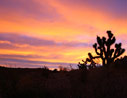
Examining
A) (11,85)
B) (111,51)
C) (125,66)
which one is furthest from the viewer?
(111,51)

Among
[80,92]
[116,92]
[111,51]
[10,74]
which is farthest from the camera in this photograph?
[111,51]

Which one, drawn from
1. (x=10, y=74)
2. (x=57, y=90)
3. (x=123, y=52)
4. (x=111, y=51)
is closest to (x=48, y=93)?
(x=57, y=90)

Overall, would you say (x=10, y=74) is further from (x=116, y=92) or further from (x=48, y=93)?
(x=116, y=92)

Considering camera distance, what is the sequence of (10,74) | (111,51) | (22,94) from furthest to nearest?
1. (111,51)
2. (10,74)
3. (22,94)

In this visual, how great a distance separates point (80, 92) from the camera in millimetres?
7246

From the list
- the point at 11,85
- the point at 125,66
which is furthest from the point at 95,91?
the point at 125,66

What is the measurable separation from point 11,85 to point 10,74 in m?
1.78

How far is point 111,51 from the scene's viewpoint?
1898cm

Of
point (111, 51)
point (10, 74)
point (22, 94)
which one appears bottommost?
point (22, 94)

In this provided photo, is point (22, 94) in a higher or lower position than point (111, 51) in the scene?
lower

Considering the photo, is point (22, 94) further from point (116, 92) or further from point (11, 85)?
point (116, 92)

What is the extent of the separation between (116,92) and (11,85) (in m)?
4.32

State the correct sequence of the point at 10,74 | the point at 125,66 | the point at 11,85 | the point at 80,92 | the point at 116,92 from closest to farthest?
the point at 116,92 < the point at 80,92 < the point at 11,85 < the point at 10,74 < the point at 125,66

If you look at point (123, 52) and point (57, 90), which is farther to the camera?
point (123, 52)
